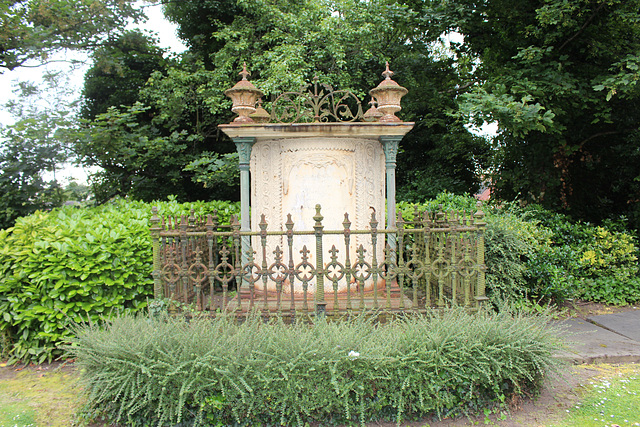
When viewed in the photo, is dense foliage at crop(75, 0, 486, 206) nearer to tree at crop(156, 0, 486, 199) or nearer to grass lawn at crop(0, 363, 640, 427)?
tree at crop(156, 0, 486, 199)

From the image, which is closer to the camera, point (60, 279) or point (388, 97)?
point (60, 279)

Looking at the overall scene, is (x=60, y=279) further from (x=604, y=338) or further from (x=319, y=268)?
(x=604, y=338)

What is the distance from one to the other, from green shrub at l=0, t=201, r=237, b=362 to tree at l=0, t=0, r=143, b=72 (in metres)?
6.21

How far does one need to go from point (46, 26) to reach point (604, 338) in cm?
1222

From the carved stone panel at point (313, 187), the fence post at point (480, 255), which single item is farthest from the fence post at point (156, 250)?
the fence post at point (480, 255)

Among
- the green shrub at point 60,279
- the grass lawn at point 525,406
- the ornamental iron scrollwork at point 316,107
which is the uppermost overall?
the ornamental iron scrollwork at point 316,107

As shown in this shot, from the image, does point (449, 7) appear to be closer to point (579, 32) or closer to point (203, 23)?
point (579, 32)

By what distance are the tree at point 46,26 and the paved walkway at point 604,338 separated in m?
11.0

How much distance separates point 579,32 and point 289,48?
215 inches

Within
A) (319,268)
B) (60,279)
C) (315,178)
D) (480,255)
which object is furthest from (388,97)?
(60,279)

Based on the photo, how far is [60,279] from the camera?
4379 millimetres

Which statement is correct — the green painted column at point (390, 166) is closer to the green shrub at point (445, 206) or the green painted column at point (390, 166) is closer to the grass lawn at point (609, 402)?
the green shrub at point (445, 206)

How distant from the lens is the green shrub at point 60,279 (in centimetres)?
434

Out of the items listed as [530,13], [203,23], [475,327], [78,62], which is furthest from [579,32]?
[78,62]
